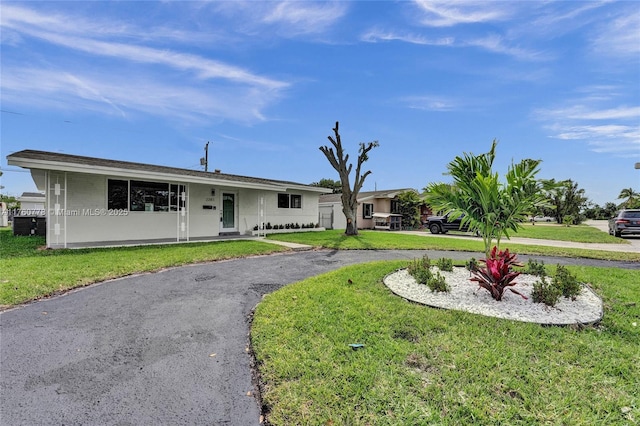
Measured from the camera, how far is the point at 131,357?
328cm

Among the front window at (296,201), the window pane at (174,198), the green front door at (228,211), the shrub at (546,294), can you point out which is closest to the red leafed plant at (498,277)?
the shrub at (546,294)

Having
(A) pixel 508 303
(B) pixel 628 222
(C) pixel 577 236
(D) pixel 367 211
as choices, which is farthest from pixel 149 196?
(B) pixel 628 222

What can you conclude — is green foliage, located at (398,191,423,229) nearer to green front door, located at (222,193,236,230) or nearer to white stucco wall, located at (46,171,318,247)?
white stucco wall, located at (46,171,318,247)

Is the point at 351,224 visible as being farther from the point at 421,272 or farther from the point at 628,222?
the point at 628,222

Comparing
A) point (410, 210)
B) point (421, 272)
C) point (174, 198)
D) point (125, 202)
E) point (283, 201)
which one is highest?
point (283, 201)

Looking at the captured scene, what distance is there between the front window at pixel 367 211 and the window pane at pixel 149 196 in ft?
55.4

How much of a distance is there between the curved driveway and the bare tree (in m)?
12.0

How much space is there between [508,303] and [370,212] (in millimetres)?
22528

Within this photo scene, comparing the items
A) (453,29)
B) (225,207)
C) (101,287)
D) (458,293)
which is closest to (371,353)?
(458,293)

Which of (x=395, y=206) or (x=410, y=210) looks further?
(x=395, y=206)

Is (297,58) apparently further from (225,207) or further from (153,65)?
(225,207)

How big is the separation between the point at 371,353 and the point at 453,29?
9324mm

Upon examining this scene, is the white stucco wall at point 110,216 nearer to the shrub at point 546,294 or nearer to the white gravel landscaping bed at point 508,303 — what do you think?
the white gravel landscaping bed at point 508,303

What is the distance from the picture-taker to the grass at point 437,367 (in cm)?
229
